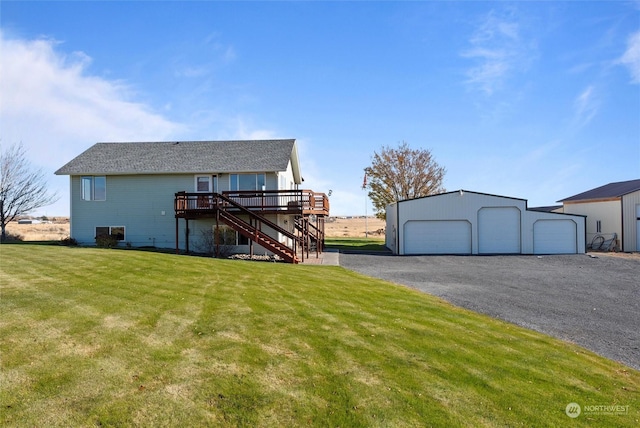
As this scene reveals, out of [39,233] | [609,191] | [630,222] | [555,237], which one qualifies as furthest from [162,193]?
[609,191]

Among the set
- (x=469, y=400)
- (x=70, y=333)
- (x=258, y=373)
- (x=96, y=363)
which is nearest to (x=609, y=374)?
(x=469, y=400)

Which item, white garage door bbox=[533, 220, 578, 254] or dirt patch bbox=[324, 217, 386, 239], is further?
dirt patch bbox=[324, 217, 386, 239]

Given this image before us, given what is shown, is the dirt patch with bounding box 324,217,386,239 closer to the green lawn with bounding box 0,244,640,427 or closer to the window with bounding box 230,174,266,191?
the window with bounding box 230,174,266,191

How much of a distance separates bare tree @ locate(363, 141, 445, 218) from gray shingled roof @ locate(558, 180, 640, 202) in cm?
1236

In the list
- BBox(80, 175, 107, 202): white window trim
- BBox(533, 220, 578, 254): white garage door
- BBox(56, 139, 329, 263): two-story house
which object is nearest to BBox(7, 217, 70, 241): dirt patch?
BBox(80, 175, 107, 202): white window trim

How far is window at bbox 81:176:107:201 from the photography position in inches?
946

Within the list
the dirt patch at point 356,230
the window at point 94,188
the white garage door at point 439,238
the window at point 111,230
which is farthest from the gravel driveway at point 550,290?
the dirt patch at point 356,230

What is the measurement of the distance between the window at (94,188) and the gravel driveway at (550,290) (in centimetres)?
1555

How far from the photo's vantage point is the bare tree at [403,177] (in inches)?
1687

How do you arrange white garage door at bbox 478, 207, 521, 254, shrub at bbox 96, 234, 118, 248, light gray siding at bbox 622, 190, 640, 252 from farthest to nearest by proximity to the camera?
light gray siding at bbox 622, 190, 640, 252
white garage door at bbox 478, 207, 521, 254
shrub at bbox 96, 234, 118, 248

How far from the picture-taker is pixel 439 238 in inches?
1059

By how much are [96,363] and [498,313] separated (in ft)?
28.6

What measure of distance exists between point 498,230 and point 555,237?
3.80 m

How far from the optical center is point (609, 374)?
6059 mm
